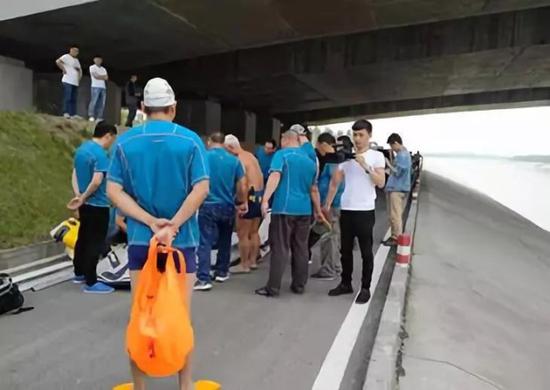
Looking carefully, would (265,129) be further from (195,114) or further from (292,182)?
(292,182)

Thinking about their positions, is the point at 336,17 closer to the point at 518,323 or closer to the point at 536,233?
the point at 536,233

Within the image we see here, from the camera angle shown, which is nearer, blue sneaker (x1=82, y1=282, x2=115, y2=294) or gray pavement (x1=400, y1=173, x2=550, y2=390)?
gray pavement (x1=400, y1=173, x2=550, y2=390)

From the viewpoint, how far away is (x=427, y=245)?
42.1ft

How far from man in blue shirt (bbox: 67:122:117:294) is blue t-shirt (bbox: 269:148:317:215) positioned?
1920mm

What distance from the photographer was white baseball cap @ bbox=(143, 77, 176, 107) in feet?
12.3

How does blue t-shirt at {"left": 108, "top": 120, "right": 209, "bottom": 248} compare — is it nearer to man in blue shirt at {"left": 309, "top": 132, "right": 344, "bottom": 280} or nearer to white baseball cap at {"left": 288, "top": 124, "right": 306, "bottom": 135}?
white baseball cap at {"left": 288, "top": 124, "right": 306, "bottom": 135}

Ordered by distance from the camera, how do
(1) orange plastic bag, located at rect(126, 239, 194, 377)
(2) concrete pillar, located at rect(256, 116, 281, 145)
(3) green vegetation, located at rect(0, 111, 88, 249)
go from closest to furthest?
(1) orange plastic bag, located at rect(126, 239, 194, 377) → (3) green vegetation, located at rect(0, 111, 88, 249) → (2) concrete pillar, located at rect(256, 116, 281, 145)

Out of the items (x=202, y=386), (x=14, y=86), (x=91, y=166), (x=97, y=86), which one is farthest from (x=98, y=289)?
(x=14, y=86)

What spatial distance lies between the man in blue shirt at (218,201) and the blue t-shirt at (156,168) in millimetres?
3636

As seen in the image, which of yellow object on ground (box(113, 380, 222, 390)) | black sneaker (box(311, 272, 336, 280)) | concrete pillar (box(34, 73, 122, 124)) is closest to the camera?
yellow object on ground (box(113, 380, 222, 390))

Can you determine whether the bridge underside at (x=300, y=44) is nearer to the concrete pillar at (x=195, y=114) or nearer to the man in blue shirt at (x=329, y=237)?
the concrete pillar at (x=195, y=114)

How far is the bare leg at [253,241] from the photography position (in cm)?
860

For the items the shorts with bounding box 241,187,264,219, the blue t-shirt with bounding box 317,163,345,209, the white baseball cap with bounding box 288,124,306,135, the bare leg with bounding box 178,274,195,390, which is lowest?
the bare leg with bounding box 178,274,195,390

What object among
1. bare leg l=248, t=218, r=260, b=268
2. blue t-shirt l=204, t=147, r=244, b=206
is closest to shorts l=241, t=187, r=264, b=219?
bare leg l=248, t=218, r=260, b=268
